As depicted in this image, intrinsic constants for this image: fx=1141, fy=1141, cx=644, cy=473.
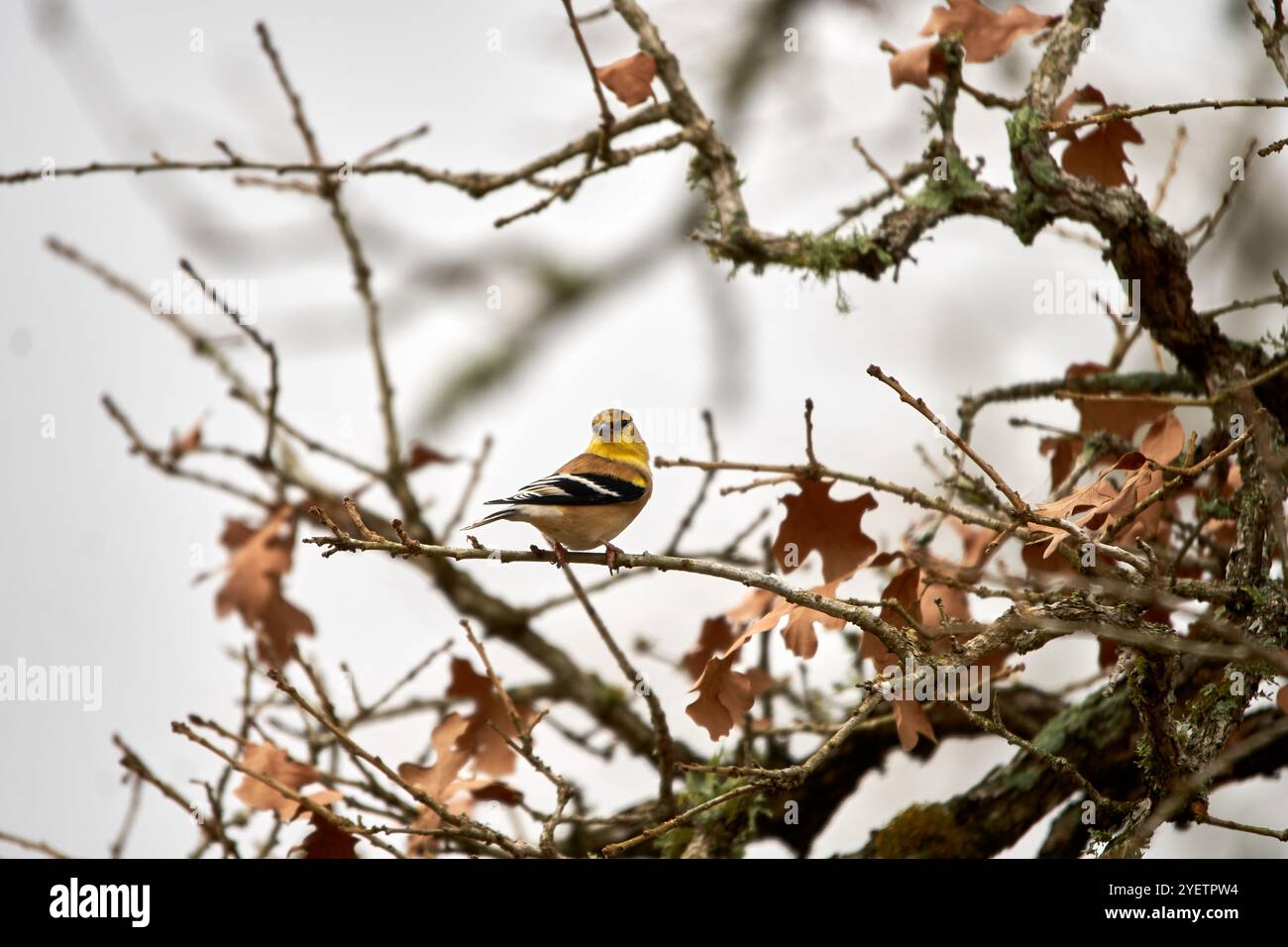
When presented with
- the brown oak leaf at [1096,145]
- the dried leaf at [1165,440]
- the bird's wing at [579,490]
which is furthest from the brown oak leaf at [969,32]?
the bird's wing at [579,490]

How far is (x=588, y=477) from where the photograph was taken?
3883 mm

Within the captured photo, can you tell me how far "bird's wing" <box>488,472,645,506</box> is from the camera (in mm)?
3578

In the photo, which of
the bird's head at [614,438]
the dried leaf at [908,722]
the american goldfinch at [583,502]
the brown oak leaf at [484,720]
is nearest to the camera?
the dried leaf at [908,722]

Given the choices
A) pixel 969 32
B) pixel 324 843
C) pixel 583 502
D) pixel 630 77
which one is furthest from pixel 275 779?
pixel 969 32

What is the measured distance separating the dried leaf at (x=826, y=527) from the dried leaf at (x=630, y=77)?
1482 millimetres

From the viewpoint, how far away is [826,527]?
11.3 feet

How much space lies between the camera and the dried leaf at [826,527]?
3.40 m

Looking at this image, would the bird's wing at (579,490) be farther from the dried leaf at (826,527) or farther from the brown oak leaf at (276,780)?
the brown oak leaf at (276,780)

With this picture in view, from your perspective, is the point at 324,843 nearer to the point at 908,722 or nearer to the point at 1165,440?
the point at 908,722

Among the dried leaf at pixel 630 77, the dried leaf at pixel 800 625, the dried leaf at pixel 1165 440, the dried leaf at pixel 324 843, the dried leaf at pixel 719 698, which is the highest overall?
the dried leaf at pixel 630 77
